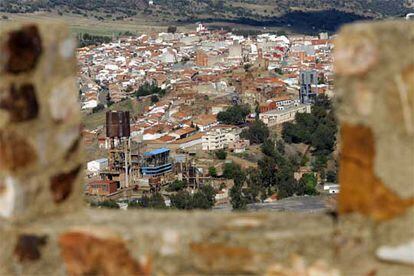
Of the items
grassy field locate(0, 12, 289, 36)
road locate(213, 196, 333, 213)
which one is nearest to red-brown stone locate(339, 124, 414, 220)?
road locate(213, 196, 333, 213)

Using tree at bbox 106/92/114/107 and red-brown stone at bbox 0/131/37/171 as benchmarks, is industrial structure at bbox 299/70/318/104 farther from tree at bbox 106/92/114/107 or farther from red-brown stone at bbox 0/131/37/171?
red-brown stone at bbox 0/131/37/171

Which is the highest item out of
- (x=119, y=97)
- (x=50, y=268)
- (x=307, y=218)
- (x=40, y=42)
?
(x=40, y=42)

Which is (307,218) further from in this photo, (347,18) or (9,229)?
(347,18)

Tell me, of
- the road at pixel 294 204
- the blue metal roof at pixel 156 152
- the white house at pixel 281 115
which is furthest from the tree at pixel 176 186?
the white house at pixel 281 115

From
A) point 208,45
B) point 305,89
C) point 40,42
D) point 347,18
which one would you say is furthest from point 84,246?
point 347,18

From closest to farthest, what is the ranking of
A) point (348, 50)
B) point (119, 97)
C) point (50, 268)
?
1. point (348, 50)
2. point (50, 268)
3. point (119, 97)

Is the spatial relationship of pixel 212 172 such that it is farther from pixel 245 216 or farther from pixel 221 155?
pixel 245 216

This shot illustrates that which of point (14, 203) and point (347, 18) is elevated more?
point (14, 203)
